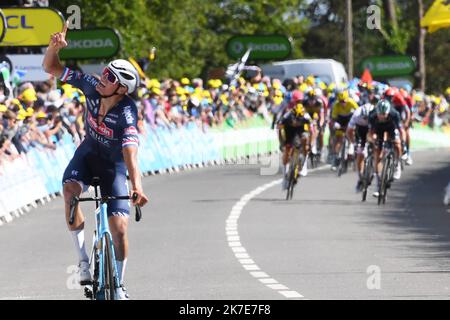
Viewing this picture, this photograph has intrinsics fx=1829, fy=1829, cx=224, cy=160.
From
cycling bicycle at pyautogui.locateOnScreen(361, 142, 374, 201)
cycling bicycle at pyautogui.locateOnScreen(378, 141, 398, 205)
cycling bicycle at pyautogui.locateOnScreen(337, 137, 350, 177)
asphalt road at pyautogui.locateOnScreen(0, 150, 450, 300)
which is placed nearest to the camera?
asphalt road at pyautogui.locateOnScreen(0, 150, 450, 300)

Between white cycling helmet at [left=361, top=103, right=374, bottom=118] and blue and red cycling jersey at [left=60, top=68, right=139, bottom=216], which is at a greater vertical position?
blue and red cycling jersey at [left=60, top=68, right=139, bottom=216]

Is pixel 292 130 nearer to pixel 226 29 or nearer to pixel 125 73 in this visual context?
pixel 125 73

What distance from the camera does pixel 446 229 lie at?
21.7 metres

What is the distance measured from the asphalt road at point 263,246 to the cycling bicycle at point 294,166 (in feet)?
0.96

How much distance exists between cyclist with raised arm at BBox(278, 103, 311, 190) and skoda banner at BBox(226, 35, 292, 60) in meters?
15.2

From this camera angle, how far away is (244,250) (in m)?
18.8

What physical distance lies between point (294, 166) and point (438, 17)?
704cm

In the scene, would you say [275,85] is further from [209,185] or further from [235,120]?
[209,185]

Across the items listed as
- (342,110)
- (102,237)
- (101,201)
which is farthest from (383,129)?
(102,237)

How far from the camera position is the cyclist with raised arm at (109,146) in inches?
495

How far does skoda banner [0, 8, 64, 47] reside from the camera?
29016 millimetres

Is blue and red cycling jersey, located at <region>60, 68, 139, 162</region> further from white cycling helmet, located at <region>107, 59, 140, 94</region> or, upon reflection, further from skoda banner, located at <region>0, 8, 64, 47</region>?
skoda banner, located at <region>0, 8, 64, 47</region>

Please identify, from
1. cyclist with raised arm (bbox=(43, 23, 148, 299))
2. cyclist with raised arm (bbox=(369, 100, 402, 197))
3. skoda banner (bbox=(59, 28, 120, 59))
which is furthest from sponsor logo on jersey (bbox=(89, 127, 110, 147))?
skoda banner (bbox=(59, 28, 120, 59))

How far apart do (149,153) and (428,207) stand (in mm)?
9556
